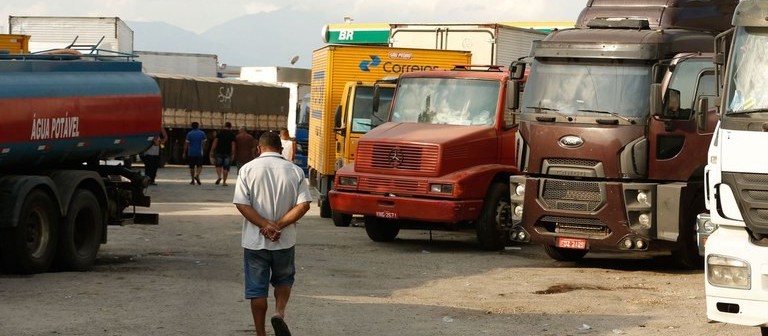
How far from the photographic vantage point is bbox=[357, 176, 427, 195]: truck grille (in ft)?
68.9

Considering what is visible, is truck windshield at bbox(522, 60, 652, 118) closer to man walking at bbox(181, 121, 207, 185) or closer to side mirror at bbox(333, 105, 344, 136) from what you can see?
side mirror at bbox(333, 105, 344, 136)

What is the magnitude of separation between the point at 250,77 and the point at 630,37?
4560 centimetres

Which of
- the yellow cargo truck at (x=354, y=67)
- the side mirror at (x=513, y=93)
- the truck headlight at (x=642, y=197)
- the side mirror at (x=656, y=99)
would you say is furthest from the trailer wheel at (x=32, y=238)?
the yellow cargo truck at (x=354, y=67)

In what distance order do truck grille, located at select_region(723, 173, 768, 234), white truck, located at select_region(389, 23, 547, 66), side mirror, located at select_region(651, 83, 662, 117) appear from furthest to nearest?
1. white truck, located at select_region(389, 23, 547, 66)
2. side mirror, located at select_region(651, 83, 662, 117)
3. truck grille, located at select_region(723, 173, 768, 234)

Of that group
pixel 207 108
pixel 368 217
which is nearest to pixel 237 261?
pixel 368 217

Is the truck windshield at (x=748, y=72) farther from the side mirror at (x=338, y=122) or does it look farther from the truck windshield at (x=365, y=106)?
the side mirror at (x=338, y=122)

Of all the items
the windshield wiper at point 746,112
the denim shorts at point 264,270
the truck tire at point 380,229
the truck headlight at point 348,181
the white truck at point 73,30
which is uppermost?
the white truck at point 73,30

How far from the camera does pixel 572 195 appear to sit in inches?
727

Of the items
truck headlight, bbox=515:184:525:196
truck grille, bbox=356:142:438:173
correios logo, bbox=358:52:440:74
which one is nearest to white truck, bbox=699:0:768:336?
truck headlight, bbox=515:184:525:196

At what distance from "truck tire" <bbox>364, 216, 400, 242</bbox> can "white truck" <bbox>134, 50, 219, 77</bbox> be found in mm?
35406

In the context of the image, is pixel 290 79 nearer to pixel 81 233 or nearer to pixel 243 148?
pixel 243 148

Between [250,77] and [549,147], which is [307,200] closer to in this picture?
[549,147]

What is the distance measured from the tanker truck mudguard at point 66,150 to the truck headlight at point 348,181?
315 cm

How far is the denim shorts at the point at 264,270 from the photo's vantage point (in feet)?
38.7
